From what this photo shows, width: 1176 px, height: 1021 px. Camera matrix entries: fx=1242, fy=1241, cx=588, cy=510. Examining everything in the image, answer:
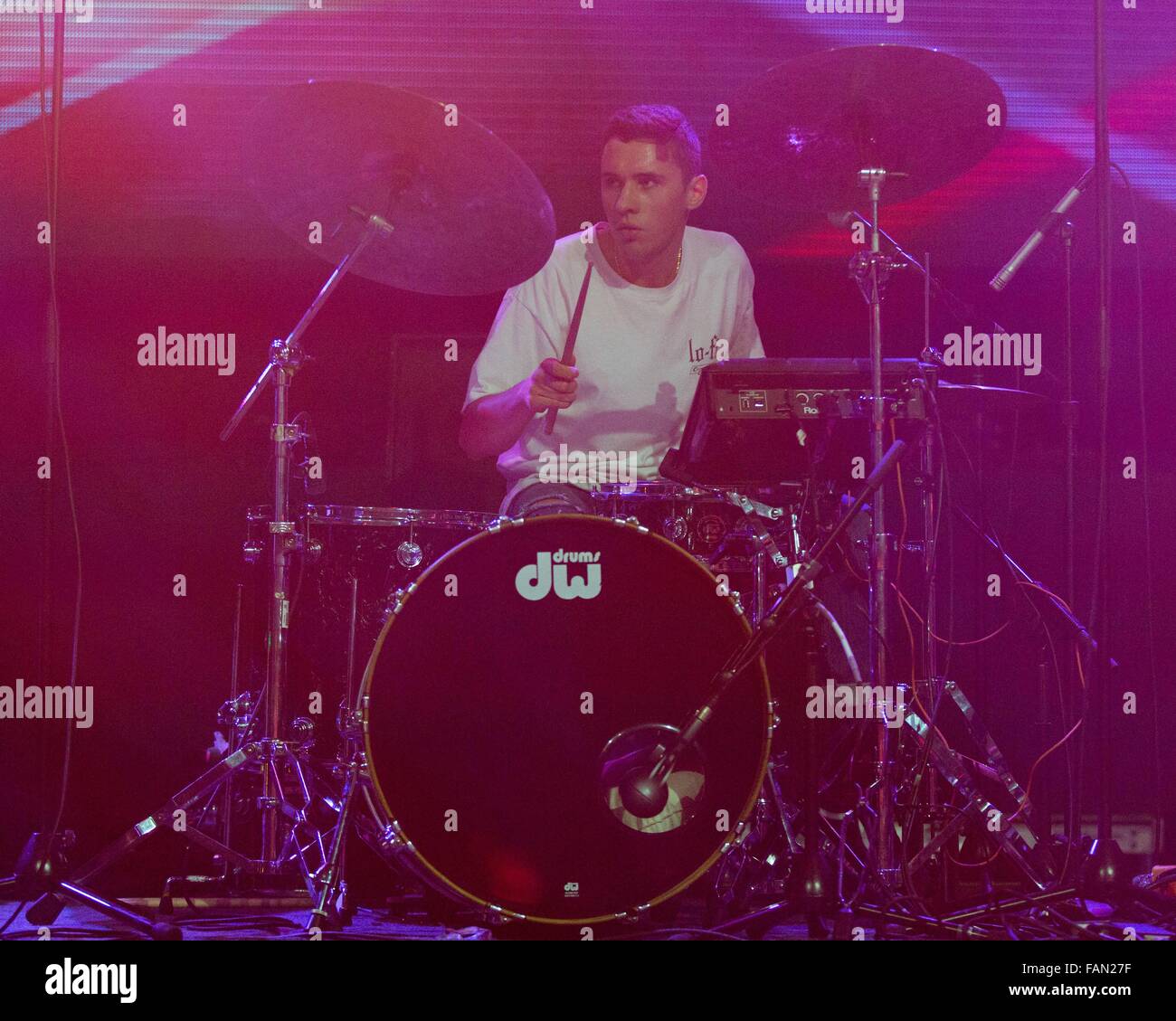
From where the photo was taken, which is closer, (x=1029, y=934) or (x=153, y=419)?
(x=1029, y=934)

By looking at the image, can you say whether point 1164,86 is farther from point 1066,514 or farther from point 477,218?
point 477,218

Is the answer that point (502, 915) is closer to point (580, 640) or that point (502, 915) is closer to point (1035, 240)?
point (580, 640)

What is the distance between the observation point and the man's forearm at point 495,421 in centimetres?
320

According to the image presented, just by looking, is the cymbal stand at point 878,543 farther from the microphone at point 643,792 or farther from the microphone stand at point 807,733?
the microphone at point 643,792

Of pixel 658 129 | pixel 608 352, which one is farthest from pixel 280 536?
pixel 658 129

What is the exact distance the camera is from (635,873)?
267 cm

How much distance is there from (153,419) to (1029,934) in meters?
2.82

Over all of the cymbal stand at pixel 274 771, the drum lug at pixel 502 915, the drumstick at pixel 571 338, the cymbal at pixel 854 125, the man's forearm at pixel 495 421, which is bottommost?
the drum lug at pixel 502 915

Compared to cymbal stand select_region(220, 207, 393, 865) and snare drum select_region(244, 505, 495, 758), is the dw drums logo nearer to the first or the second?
snare drum select_region(244, 505, 495, 758)

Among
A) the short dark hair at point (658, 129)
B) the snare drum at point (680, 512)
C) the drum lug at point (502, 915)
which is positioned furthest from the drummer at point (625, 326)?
the drum lug at point (502, 915)

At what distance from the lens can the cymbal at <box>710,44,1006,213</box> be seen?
268cm

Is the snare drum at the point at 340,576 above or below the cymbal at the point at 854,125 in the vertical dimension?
below
